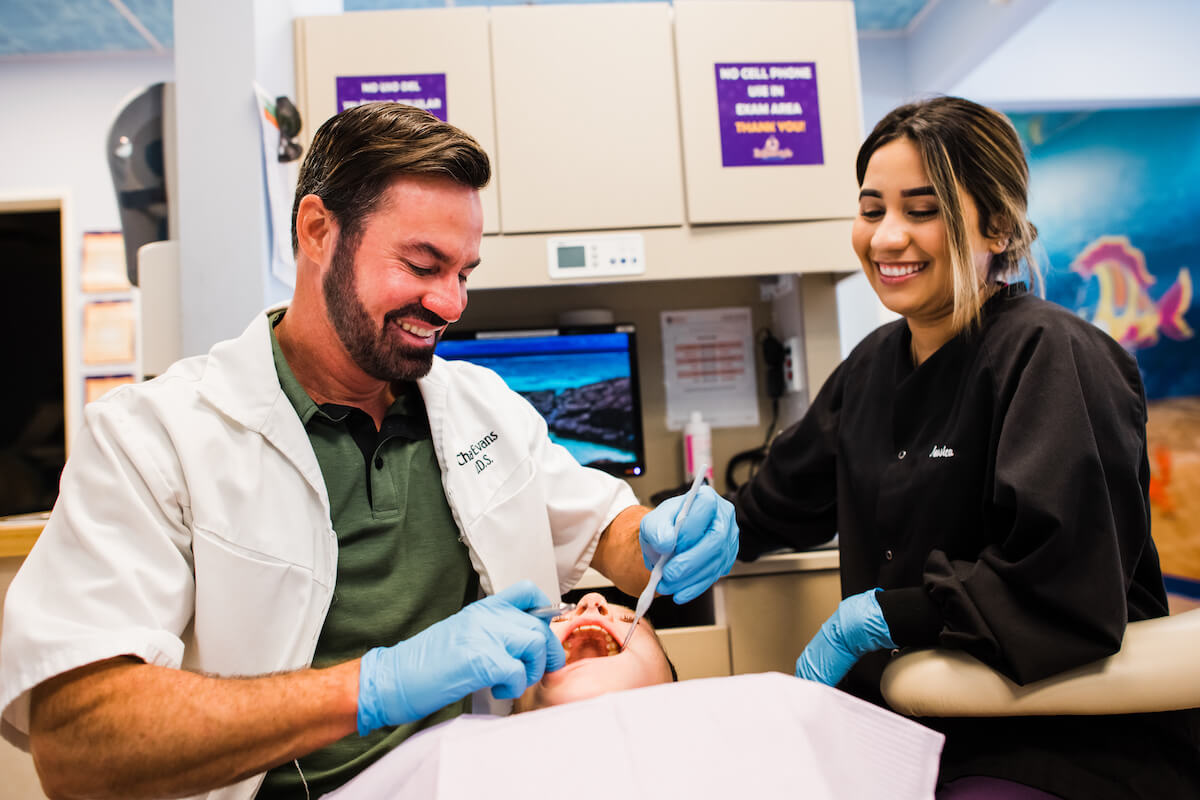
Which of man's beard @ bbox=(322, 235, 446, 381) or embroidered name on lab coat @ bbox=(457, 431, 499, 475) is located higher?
man's beard @ bbox=(322, 235, 446, 381)

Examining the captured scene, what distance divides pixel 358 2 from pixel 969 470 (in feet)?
10.8

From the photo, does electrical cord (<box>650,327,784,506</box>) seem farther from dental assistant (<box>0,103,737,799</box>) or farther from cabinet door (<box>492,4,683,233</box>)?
dental assistant (<box>0,103,737,799</box>)

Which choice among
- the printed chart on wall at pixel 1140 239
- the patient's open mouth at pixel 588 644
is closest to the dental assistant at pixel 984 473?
the patient's open mouth at pixel 588 644

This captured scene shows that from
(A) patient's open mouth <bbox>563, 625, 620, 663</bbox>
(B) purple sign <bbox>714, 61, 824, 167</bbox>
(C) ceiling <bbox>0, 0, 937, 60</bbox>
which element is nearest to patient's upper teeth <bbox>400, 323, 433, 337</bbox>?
(A) patient's open mouth <bbox>563, 625, 620, 663</bbox>

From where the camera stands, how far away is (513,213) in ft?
5.78

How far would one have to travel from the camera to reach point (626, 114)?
179 cm

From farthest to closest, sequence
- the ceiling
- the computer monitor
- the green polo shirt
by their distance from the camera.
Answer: the ceiling, the computer monitor, the green polo shirt

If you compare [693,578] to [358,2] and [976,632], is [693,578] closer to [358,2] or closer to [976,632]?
[976,632]

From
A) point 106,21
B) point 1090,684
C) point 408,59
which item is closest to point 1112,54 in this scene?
point 408,59

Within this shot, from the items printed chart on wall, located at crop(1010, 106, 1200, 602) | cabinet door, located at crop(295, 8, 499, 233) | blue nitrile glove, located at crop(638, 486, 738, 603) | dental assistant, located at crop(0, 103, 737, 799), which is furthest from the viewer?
printed chart on wall, located at crop(1010, 106, 1200, 602)

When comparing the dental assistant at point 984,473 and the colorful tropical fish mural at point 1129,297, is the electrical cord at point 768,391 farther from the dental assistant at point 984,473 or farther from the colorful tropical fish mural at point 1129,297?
the colorful tropical fish mural at point 1129,297

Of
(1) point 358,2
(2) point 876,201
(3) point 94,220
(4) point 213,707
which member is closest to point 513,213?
(2) point 876,201

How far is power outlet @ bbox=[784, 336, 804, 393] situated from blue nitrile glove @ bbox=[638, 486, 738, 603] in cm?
93

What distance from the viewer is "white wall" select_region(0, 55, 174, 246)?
3.47 m
